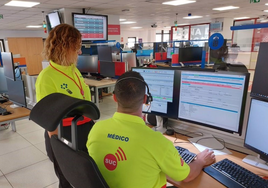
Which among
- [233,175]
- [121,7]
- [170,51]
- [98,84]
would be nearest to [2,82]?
[98,84]

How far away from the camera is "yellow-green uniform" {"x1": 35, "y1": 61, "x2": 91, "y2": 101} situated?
4.71 ft

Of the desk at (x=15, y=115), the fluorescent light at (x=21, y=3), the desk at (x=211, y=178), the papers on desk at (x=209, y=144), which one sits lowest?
the desk at (x=15, y=115)

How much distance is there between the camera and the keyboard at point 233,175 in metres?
0.96

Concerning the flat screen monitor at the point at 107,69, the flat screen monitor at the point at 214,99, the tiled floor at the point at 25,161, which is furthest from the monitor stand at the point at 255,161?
the flat screen monitor at the point at 107,69

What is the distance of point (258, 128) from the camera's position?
1.08 meters

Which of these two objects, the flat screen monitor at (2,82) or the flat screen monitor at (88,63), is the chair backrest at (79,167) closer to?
the flat screen monitor at (2,82)

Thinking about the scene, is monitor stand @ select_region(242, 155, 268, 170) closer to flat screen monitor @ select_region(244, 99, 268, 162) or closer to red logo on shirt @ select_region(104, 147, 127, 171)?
flat screen monitor @ select_region(244, 99, 268, 162)

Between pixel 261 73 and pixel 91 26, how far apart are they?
581 centimetres

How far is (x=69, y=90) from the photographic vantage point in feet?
5.08

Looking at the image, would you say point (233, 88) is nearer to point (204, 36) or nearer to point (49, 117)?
point (49, 117)

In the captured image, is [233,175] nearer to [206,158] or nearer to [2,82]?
[206,158]

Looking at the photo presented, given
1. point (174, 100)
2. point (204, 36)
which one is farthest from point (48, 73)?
point (204, 36)

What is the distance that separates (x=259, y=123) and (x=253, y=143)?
12 cm

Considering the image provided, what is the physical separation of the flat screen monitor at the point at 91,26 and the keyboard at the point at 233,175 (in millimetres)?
5752
